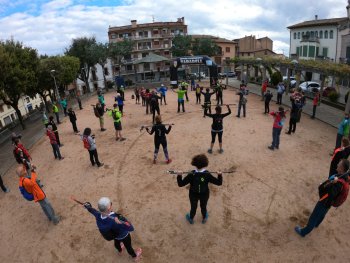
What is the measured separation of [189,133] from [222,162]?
3.52 meters

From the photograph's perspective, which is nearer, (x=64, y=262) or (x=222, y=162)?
(x=64, y=262)

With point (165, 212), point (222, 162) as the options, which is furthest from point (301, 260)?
point (222, 162)

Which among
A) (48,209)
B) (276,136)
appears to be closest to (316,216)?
(276,136)

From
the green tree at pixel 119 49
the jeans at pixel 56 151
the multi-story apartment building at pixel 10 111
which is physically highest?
the green tree at pixel 119 49

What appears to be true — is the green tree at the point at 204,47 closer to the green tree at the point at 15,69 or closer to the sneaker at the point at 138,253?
the green tree at the point at 15,69

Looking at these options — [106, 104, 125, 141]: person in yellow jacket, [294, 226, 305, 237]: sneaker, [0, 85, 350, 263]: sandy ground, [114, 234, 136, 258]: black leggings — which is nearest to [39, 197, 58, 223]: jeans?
[0, 85, 350, 263]: sandy ground

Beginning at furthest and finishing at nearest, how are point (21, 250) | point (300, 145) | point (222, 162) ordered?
point (300, 145)
point (222, 162)
point (21, 250)

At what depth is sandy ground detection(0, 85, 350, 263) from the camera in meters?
5.49

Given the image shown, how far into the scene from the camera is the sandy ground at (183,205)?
5.49 metres

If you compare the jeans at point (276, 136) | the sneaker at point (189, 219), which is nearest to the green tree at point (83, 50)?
the jeans at point (276, 136)

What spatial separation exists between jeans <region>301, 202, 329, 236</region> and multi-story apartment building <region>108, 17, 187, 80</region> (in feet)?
169

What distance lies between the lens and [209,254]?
5.36 metres

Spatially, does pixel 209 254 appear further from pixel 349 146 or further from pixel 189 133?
pixel 189 133

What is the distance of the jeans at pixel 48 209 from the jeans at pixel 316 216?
6061mm
